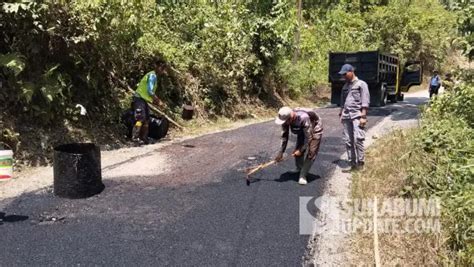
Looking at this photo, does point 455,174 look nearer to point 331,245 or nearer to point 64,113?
point 331,245

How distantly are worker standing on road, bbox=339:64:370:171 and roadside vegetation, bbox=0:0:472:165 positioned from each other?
2531 millimetres

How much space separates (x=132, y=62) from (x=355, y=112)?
5.33m

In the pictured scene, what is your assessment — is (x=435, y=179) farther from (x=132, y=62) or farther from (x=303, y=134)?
(x=132, y=62)

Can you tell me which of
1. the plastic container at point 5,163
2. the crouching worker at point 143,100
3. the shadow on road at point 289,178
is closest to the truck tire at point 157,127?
the crouching worker at point 143,100

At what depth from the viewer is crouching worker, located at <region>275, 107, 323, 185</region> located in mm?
5809

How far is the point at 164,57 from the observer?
34.6 feet

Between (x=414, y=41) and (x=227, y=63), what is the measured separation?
2190 centimetres

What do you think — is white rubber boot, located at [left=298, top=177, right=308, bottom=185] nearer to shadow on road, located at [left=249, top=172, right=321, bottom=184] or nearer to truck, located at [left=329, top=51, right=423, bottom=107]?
shadow on road, located at [left=249, top=172, right=321, bottom=184]

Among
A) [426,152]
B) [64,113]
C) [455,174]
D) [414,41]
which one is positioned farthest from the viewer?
[414,41]

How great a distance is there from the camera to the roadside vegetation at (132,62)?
7.11 m

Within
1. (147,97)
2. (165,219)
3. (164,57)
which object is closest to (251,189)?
(165,219)

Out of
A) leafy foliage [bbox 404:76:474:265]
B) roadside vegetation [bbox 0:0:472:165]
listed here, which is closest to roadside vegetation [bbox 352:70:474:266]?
leafy foliage [bbox 404:76:474:265]

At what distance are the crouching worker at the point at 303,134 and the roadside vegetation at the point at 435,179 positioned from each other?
0.69 meters

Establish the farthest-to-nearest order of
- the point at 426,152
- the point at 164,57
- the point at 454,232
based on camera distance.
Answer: the point at 164,57 → the point at 426,152 → the point at 454,232
